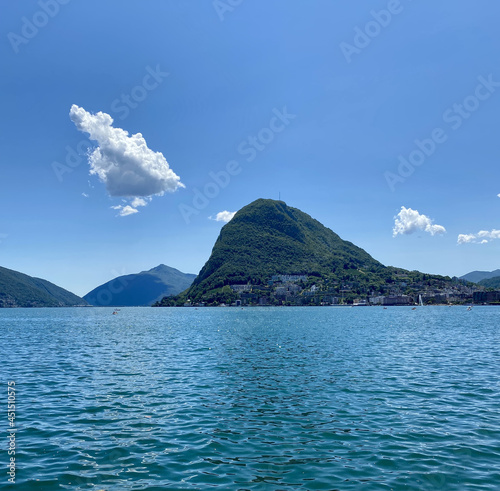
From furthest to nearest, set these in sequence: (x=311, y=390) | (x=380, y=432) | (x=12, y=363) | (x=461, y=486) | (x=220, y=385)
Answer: (x=12, y=363)
(x=220, y=385)
(x=311, y=390)
(x=380, y=432)
(x=461, y=486)

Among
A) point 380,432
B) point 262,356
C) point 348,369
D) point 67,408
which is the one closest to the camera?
point 380,432

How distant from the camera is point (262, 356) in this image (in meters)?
47.5

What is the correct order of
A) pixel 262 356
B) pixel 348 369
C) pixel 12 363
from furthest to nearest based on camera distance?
1. pixel 262 356
2. pixel 12 363
3. pixel 348 369

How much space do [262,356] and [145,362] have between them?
1426 centimetres

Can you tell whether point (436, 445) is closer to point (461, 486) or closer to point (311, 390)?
point (461, 486)

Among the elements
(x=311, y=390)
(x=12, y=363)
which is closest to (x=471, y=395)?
(x=311, y=390)

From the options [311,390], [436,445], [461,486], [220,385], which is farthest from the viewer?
[220,385]

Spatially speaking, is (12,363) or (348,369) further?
(12,363)

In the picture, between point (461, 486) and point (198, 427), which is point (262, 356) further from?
point (461, 486)

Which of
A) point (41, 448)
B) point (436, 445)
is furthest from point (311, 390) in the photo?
point (41, 448)

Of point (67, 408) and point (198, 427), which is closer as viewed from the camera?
point (198, 427)

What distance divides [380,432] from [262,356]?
94.1ft

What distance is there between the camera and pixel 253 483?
14031 mm

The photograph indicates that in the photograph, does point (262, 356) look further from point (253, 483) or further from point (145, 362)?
point (253, 483)
